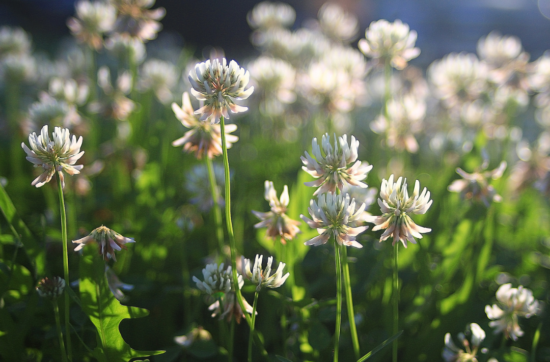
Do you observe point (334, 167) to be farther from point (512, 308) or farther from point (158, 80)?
point (158, 80)

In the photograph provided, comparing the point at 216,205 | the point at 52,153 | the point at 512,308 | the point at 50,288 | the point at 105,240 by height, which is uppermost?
the point at 52,153

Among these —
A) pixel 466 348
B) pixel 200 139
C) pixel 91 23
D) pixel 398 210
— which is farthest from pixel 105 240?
pixel 91 23

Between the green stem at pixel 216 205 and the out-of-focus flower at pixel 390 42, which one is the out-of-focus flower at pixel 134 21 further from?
the out-of-focus flower at pixel 390 42

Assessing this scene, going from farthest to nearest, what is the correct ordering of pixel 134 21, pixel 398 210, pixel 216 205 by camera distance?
1. pixel 134 21
2. pixel 216 205
3. pixel 398 210

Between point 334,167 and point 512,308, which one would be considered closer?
point 334,167

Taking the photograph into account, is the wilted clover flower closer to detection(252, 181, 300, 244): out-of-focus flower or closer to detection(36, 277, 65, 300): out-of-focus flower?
detection(252, 181, 300, 244): out-of-focus flower

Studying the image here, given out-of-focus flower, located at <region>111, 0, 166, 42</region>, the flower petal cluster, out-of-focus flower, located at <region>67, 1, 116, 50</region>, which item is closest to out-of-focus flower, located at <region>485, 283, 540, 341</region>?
the flower petal cluster

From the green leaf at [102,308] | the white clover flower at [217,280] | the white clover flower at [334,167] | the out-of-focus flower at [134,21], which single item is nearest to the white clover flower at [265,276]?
the white clover flower at [217,280]
